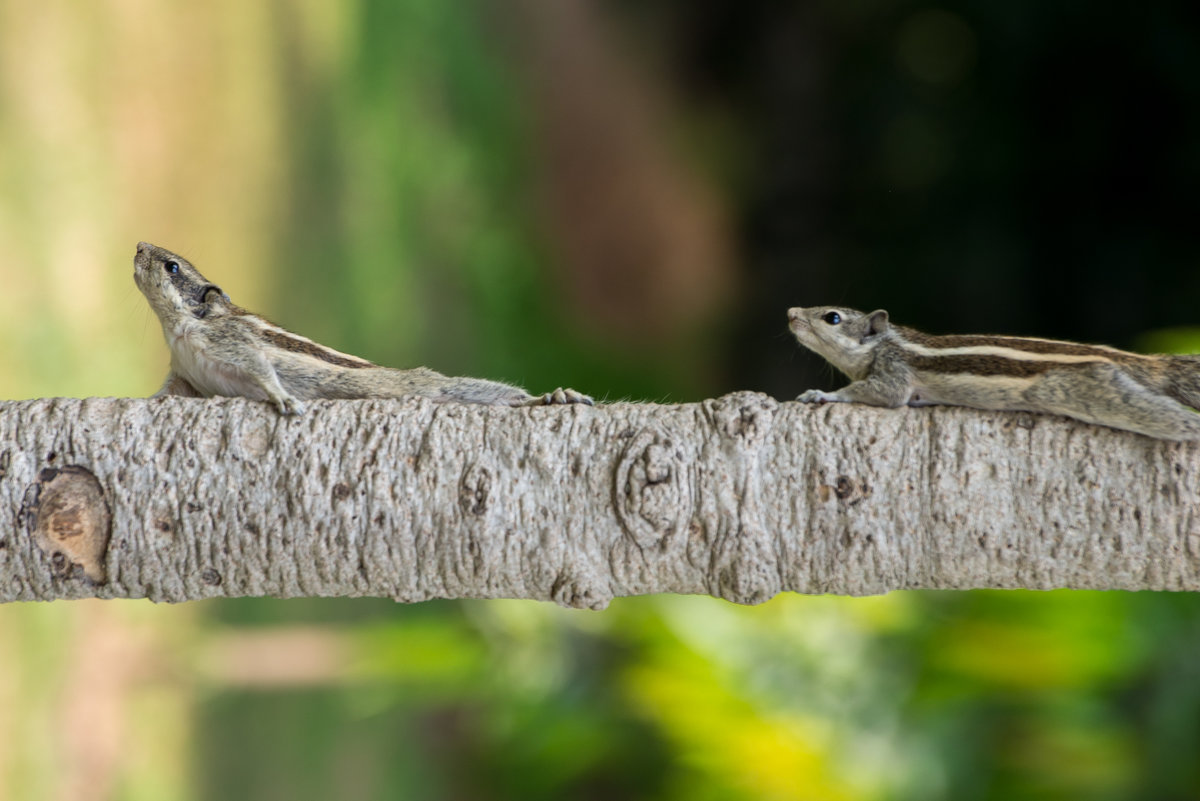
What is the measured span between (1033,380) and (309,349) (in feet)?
3.53

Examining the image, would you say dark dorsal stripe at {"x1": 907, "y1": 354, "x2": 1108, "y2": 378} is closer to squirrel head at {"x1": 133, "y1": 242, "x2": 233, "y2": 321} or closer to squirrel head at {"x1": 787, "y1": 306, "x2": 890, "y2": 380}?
squirrel head at {"x1": 787, "y1": 306, "x2": 890, "y2": 380}

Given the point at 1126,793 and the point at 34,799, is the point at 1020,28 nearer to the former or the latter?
the point at 1126,793

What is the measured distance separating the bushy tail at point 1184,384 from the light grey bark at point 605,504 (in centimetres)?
16

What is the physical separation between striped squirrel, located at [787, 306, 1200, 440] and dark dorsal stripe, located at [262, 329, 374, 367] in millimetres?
705

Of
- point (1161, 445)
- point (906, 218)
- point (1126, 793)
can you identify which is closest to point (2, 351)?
point (1161, 445)

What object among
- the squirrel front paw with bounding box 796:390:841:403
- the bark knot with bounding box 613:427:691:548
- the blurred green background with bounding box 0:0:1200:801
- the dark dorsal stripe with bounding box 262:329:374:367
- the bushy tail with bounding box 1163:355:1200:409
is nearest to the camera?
the bark knot with bounding box 613:427:691:548

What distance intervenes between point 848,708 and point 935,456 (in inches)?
98.6

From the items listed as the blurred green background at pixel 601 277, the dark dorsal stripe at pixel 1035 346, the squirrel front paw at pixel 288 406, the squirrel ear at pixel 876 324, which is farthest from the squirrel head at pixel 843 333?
the blurred green background at pixel 601 277

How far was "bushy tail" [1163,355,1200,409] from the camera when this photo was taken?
1.52 m

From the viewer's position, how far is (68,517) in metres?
1.39

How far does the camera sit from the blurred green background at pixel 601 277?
343 cm

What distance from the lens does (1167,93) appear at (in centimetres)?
454

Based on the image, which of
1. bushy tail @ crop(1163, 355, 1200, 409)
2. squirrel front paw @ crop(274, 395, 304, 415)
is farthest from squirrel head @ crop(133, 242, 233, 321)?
bushy tail @ crop(1163, 355, 1200, 409)

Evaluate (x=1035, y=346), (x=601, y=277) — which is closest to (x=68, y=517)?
(x=1035, y=346)
